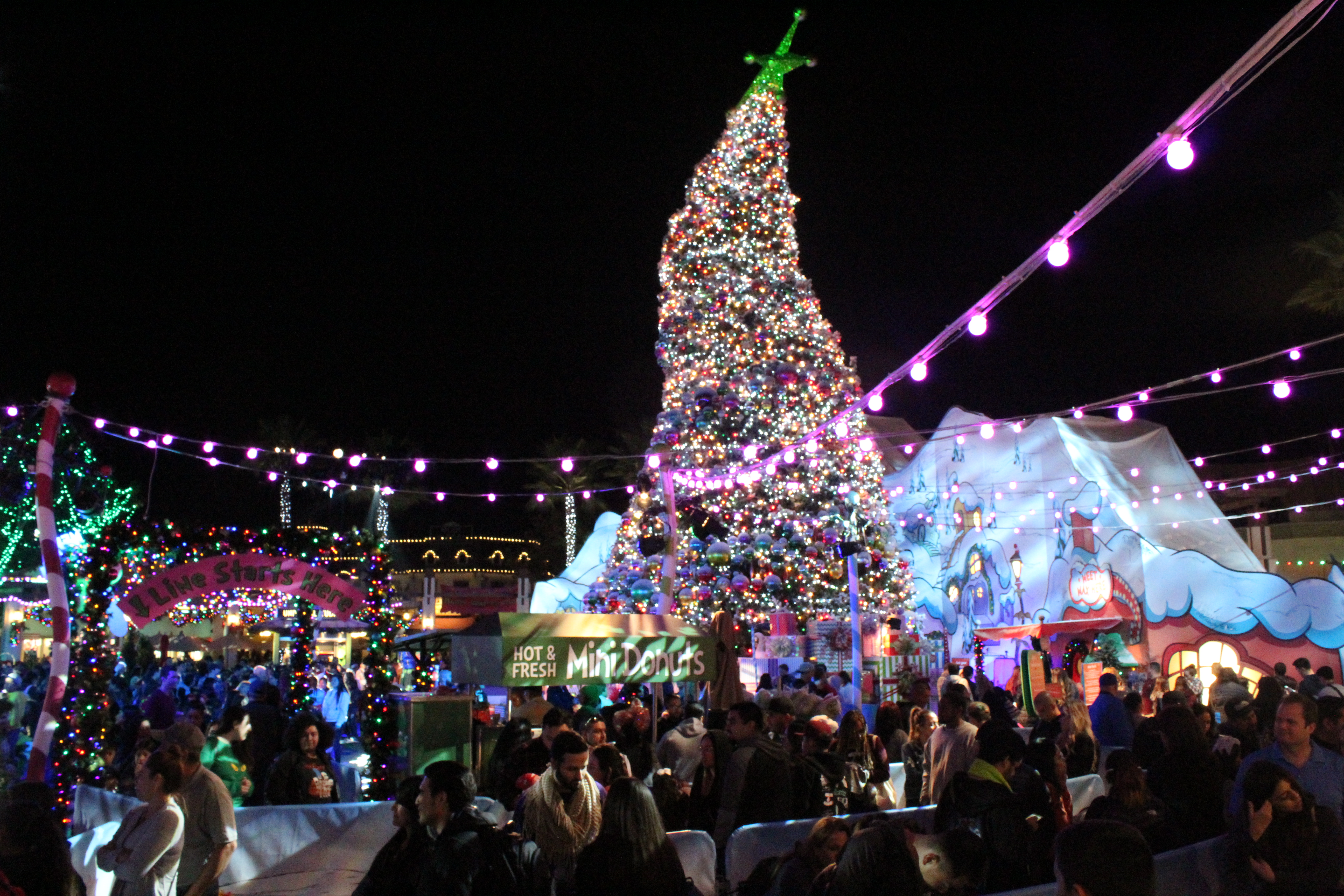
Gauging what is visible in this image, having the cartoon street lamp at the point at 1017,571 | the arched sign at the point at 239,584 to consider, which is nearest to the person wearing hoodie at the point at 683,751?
the arched sign at the point at 239,584

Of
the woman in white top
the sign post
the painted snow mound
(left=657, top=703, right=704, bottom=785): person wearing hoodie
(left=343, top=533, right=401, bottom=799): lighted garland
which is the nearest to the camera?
the woman in white top

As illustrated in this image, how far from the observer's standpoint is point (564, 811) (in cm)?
494

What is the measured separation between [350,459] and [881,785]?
10.2m

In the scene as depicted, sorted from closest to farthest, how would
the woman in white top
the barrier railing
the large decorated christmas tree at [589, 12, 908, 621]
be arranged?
the woman in white top → the barrier railing → the large decorated christmas tree at [589, 12, 908, 621]

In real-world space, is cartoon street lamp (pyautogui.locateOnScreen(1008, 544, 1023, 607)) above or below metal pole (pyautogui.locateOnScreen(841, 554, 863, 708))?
above

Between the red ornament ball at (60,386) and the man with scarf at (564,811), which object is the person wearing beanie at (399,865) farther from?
the red ornament ball at (60,386)

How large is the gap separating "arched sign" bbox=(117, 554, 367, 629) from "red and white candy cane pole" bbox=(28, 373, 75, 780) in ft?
4.71

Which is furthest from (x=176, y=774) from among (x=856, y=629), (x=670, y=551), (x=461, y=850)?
(x=856, y=629)

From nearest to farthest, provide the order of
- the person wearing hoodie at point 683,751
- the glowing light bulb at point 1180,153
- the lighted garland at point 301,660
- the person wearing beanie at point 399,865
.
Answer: the person wearing beanie at point 399,865 < the glowing light bulb at point 1180,153 < the person wearing hoodie at point 683,751 < the lighted garland at point 301,660

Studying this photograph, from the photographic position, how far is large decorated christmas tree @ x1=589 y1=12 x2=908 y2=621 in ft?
67.9

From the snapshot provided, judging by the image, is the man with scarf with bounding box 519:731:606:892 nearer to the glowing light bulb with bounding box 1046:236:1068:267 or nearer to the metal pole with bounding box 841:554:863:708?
the glowing light bulb with bounding box 1046:236:1068:267

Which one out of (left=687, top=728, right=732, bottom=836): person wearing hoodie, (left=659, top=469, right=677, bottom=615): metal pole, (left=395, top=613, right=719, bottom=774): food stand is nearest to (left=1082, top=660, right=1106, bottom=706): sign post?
(left=659, top=469, right=677, bottom=615): metal pole

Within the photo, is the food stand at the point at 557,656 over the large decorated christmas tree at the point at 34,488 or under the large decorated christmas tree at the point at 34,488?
under

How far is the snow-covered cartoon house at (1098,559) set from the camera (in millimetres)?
18969
